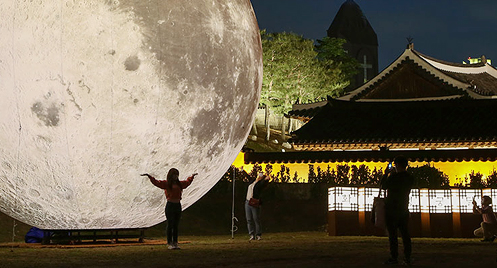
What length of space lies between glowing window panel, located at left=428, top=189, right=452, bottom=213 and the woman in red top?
848cm

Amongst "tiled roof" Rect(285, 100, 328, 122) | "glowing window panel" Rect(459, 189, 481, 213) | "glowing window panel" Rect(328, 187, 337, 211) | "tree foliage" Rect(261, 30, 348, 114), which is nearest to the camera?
"glowing window panel" Rect(459, 189, 481, 213)

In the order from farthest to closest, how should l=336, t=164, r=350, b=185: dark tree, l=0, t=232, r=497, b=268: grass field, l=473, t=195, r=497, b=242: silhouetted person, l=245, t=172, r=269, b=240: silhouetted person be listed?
l=336, t=164, r=350, b=185: dark tree, l=245, t=172, r=269, b=240: silhouetted person, l=473, t=195, r=497, b=242: silhouetted person, l=0, t=232, r=497, b=268: grass field

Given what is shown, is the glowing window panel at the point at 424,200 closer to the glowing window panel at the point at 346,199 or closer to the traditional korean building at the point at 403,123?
the glowing window panel at the point at 346,199

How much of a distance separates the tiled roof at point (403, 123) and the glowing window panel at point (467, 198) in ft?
44.4

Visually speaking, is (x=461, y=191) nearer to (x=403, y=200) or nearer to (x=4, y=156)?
(x=403, y=200)

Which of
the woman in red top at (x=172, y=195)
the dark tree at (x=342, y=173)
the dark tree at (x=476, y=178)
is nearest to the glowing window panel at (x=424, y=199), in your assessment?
the woman in red top at (x=172, y=195)

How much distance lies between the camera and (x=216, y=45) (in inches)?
475

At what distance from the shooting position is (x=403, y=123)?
34.2 metres

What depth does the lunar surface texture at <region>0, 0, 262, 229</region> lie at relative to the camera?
11.0 m

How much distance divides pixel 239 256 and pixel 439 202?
8.77m

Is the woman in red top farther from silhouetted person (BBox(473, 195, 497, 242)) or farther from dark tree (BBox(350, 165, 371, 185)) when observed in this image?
dark tree (BBox(350, 165, 371, 185))

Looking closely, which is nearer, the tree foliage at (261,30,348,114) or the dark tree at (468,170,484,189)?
the dark tree at (468,170,484,189)

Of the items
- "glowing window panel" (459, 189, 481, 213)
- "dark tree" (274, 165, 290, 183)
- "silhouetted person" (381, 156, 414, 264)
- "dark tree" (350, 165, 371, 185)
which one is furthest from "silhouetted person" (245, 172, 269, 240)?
"dark tree" (274, 165, 290, 183)

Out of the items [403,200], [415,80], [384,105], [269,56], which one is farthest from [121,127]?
[269,56]
